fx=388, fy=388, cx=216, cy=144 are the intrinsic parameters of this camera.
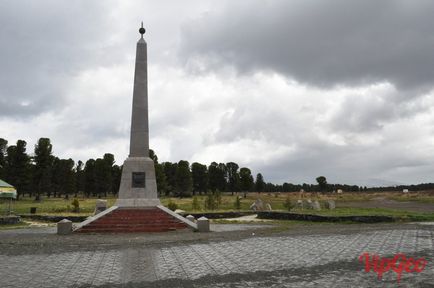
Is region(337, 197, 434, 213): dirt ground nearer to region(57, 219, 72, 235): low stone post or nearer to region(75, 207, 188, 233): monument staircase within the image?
region(75, 207, 188, 233): monument staircase

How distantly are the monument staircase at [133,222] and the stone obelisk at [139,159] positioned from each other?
5.30ft

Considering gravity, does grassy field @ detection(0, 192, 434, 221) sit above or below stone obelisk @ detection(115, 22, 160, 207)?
below

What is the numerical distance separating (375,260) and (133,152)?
18.7 m

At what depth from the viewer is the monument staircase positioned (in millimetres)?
21406

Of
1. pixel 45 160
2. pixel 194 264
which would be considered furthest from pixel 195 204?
pixel 45 160

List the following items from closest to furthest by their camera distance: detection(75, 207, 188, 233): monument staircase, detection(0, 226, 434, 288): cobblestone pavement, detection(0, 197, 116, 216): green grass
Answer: detection(0, 226, 434, 288): cobblestone pavement, detection(75, 207, 188, 233): monument staircase, detection(0, 197, 116, 216): green grass

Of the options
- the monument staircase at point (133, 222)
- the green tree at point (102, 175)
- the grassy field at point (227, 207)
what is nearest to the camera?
the monument staircase at point (133, 222)

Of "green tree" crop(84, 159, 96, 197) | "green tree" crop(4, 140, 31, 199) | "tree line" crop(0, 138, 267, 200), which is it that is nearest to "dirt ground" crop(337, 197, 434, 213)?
"tree line" crop(0, 138, 267, 200)

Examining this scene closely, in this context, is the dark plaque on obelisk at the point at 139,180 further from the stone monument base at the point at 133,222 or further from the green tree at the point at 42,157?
the green tree at the point at 42,157

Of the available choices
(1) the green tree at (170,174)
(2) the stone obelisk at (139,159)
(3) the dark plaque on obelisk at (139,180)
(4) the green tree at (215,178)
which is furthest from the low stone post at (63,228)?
(4) the green tree at (215,178)

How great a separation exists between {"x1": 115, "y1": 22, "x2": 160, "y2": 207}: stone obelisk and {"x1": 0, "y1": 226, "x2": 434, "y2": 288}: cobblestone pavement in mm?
10477

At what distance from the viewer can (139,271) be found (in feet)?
32.9

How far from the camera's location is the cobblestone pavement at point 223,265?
28.7 ft

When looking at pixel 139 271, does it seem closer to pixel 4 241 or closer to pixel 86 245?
pixel 86 245
